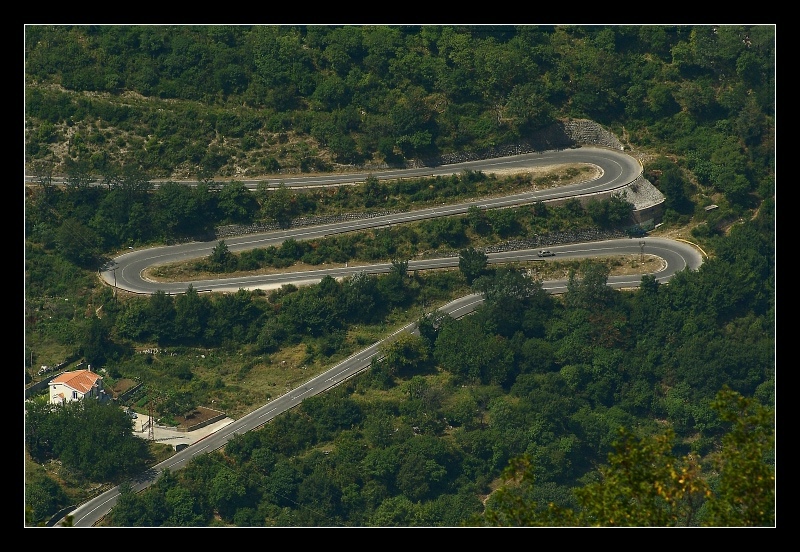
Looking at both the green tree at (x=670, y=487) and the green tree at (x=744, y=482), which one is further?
the green tree at (x=670, y=487)

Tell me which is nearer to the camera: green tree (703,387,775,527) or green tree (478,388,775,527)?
green tree (703,387,775,527)

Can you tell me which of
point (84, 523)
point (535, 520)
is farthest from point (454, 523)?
point (535, 520)

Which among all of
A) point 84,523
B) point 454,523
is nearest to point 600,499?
point 454,523

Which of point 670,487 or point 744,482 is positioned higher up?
point 744,482

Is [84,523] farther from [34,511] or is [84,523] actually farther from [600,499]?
[600,499]

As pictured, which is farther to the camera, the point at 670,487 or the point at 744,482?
the point at 670,487

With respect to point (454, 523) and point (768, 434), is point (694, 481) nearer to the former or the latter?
point (768, 434)

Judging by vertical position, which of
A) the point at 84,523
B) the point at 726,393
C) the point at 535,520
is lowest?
the point at 84,523

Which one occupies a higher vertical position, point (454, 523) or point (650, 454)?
point (650, 454)

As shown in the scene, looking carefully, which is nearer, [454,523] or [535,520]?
[535,520]
